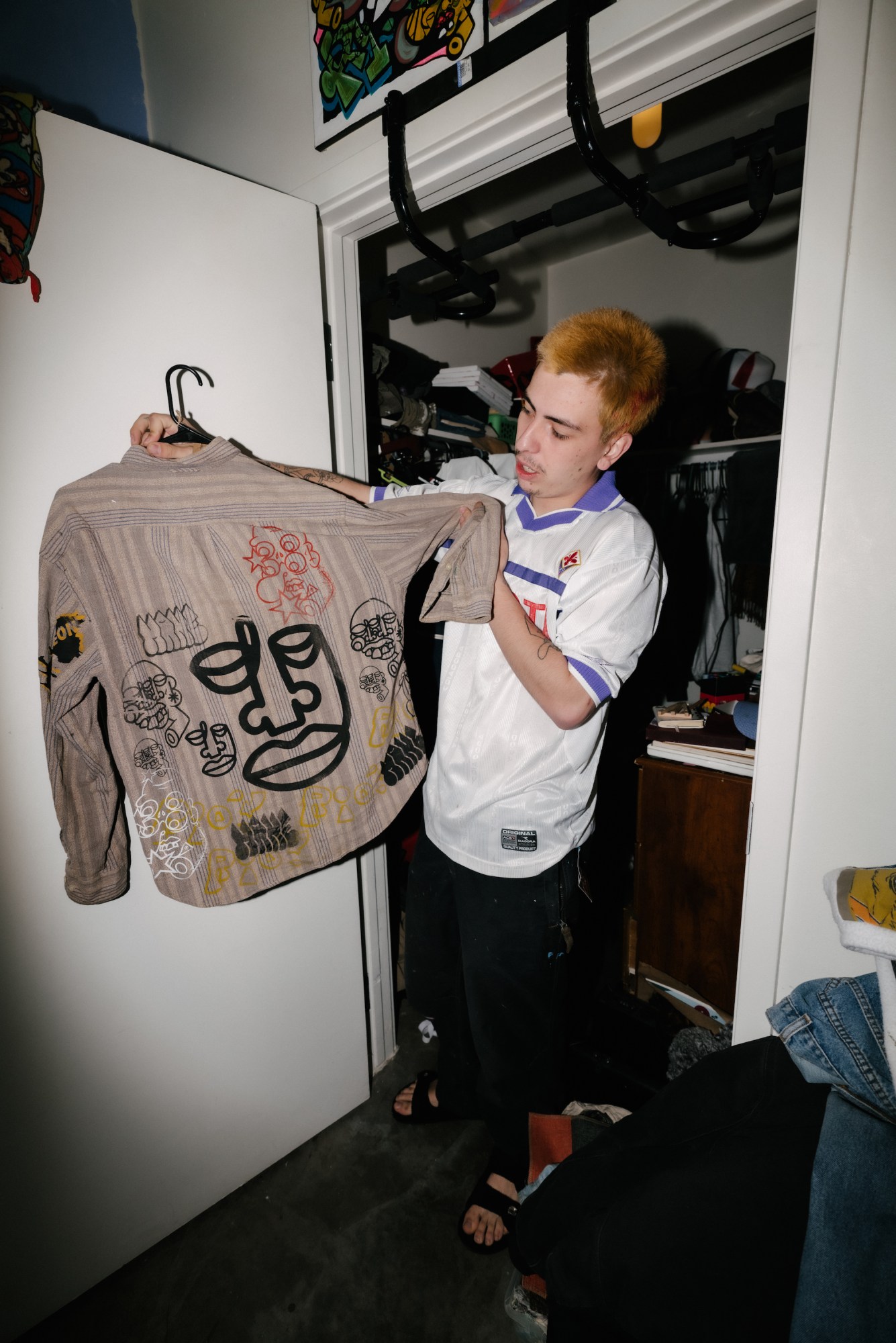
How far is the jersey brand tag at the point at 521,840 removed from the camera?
1067 millimetres

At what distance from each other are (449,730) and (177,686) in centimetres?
48

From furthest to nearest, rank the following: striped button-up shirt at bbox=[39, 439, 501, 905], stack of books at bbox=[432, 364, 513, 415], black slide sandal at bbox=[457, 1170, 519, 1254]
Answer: stack of books at bbox=[432, 364, 513, 415] < black slide sandal at bbox=[457, 1170, 519, 1254] < striped button-up shirt at bbox=[39, 439, 501, 905]

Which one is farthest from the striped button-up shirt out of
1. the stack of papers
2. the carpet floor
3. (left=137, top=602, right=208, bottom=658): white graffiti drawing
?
the stack of papers

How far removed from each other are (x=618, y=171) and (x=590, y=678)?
74 centimetres

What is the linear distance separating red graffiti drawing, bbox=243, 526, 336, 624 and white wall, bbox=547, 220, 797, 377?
213 cm

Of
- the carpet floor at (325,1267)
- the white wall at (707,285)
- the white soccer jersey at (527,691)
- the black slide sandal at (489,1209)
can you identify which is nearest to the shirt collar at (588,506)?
the white soccer jersey at (527,691)

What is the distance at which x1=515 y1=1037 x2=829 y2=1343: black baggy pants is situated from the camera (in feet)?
1.66

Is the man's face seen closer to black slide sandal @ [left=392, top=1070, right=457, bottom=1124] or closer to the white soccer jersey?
the white soccer jersey

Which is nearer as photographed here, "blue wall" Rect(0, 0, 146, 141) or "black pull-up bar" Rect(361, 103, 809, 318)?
"black pull-up bar" Rect(361, 103, 809, 318)

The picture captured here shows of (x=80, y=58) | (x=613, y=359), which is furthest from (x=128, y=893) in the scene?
(x=80, y=58)

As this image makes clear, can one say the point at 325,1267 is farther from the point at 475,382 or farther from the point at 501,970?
the point at 475,382

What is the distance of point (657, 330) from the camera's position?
2721 millimetres

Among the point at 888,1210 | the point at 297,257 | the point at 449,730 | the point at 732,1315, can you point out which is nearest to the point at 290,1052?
the point at 449,730

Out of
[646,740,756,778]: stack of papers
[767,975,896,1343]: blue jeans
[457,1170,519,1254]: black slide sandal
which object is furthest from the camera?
[646,740,756,778]: stack of papers
